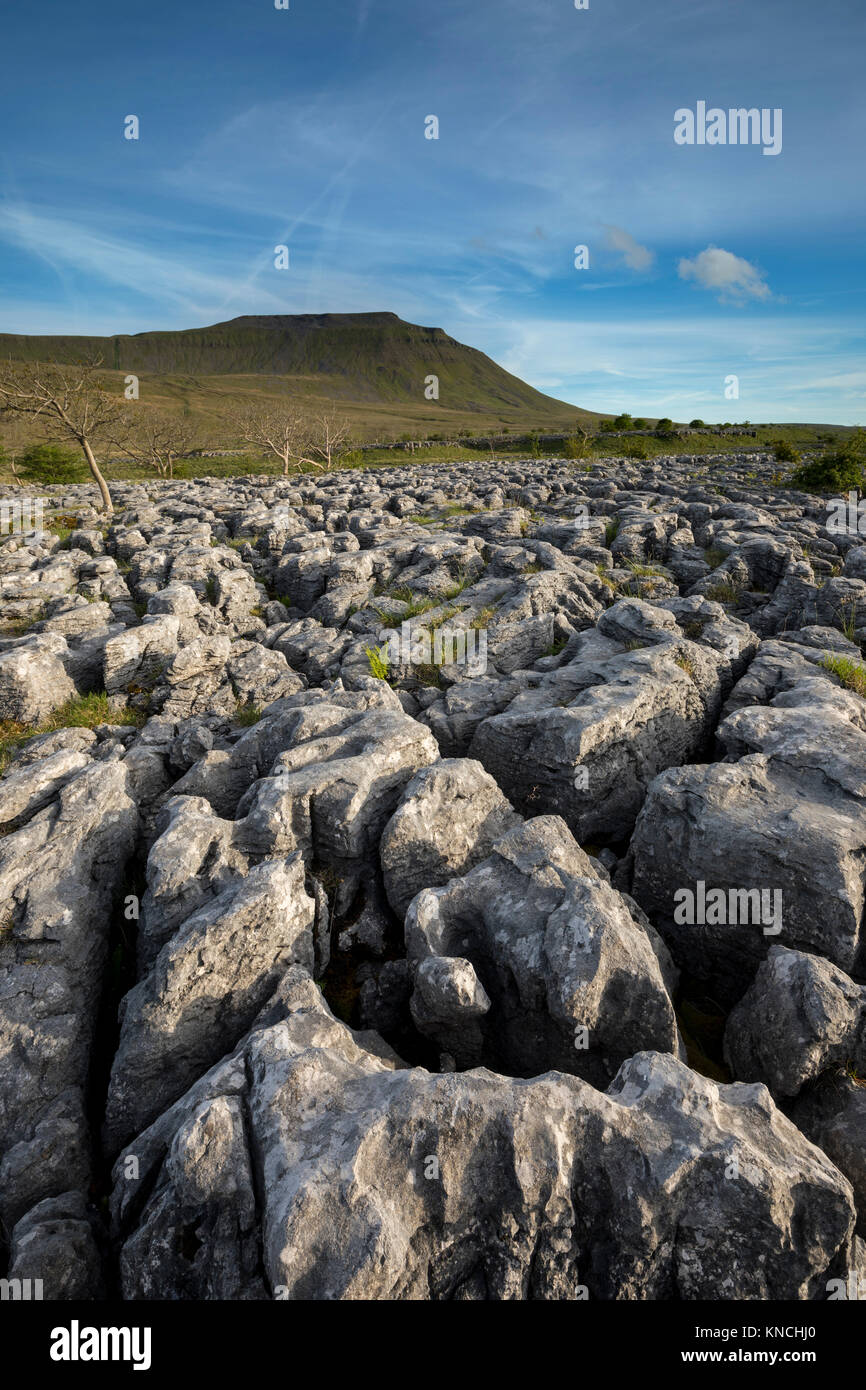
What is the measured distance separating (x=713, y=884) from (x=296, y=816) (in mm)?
6671

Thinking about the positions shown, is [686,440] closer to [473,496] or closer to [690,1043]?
[473,496]

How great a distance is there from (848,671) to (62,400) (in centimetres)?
5435

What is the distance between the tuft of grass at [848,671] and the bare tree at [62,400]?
47038 millimetres

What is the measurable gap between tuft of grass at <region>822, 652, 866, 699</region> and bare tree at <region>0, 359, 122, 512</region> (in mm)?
47038

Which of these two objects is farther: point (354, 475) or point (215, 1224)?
point (354, 475)

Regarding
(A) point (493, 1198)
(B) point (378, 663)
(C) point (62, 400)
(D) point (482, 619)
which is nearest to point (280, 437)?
(C) point (62, 400)

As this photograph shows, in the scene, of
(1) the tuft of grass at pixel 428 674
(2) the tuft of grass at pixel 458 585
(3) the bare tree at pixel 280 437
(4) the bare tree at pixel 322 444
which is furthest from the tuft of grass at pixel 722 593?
(4) the bare tree at pixel 322 444

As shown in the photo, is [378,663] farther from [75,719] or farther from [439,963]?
[439,963]

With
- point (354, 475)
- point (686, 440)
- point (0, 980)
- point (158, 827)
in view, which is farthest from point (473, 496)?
point (686, 440)

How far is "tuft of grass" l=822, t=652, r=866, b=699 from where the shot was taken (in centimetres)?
1388

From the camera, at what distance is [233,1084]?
624cm

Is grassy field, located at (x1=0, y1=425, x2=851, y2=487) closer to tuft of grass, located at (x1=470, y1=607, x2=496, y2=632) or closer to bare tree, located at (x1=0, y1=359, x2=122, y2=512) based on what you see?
bare tree, located at (x1=0, y1=359, x2=122, y2=512)

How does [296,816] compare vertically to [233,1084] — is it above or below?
above

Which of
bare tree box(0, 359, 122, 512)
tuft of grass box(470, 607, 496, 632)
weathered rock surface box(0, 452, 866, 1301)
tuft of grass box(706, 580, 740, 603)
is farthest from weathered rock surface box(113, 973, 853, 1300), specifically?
bare tree box(0, 359, 122, 512)
